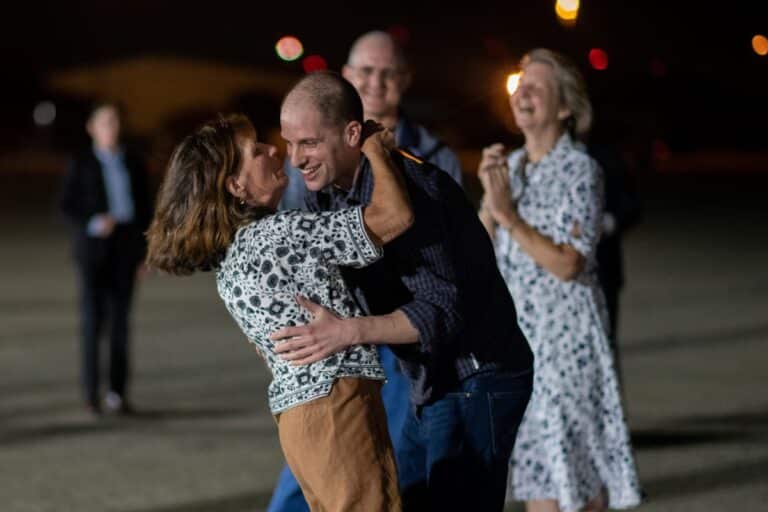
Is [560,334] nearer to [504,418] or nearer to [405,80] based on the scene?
[405,80]

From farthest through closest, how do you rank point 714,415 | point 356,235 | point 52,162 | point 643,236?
1. point 52,162
2. point 643,236
3. point 714,415
4. point 356,235

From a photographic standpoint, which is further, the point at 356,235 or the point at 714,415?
the point at 714,415

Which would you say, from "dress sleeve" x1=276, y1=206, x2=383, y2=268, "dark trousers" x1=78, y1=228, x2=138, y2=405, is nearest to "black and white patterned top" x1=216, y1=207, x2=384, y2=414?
"dress sleeve" x1=276, y1=206, x2=383, y2=268

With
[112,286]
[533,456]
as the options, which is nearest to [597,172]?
[533,456]

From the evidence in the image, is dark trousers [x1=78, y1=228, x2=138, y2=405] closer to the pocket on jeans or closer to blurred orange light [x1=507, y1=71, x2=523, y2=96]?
blurred orange light [x1=507, y1=71, x2=523, y2=96]

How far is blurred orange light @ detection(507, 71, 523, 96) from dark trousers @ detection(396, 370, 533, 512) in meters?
1.74

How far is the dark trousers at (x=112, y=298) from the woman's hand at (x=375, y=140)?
5208mm

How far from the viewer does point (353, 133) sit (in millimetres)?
3553

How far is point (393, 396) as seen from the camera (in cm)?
489

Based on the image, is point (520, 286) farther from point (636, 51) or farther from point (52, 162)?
point (52, 162)

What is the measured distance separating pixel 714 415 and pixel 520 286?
3.31 metres

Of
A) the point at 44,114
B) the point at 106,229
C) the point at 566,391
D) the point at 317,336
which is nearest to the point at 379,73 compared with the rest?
the point at 566,391

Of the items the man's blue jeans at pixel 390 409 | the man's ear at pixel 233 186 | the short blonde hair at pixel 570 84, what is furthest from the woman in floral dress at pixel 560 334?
the man's ear at pixel 233 186

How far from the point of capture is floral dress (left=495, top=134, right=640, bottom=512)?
5.18 m
